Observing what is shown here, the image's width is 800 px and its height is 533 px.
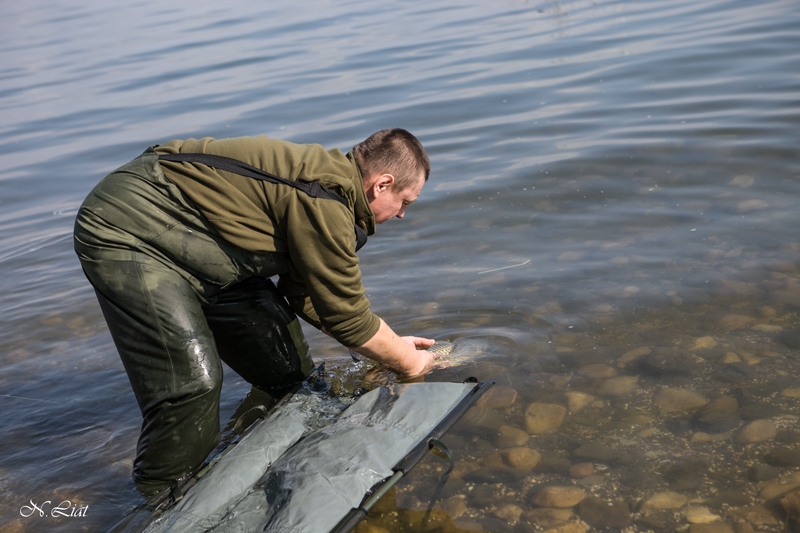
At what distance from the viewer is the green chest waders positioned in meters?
3.28

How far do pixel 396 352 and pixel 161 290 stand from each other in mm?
1142

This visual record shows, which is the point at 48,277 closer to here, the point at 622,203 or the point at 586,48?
the point at 622,203

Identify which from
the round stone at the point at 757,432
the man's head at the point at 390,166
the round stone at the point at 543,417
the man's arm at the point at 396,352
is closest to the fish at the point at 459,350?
the man's arm at the point at 396,352

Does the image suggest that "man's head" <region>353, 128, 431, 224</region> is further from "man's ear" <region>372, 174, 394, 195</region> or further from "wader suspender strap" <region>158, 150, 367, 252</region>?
"wader suspender strap" <region>158, 150, 367, 252</region>

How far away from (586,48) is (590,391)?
363 inches

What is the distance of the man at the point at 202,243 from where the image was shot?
326 cm

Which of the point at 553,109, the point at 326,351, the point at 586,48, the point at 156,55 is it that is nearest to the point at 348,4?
the point at 156,55

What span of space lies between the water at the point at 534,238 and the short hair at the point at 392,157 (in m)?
1.37

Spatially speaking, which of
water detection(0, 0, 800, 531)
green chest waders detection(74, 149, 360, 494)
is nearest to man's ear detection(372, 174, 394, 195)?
green chest waders detection(74, 149, 360, 494)

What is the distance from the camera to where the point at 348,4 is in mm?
22953

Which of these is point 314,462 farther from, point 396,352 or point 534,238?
point 534,238

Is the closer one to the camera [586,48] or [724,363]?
[724,363]

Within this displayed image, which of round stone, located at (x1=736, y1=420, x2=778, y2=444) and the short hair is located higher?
the short hair

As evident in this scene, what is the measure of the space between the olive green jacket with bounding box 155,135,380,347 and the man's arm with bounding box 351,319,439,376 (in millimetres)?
191
